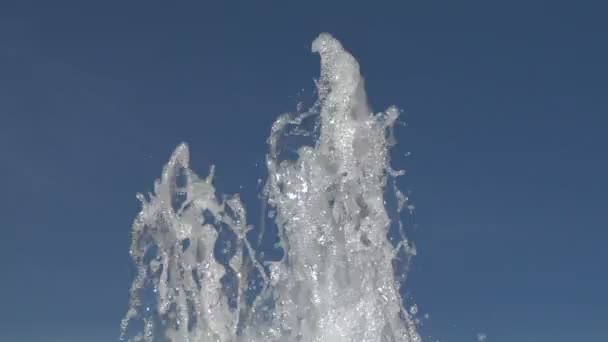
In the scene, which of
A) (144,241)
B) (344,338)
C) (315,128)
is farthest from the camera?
(144,241)

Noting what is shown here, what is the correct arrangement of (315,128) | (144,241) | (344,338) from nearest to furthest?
(344,338), (315,128), (144,241)

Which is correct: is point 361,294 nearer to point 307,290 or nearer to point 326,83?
point 307,290

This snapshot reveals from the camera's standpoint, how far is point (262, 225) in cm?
1770

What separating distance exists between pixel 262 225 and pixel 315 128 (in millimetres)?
1928

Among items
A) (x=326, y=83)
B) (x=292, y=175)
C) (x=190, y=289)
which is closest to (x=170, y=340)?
(x=190, y=289)

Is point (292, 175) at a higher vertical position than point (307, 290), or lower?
higher

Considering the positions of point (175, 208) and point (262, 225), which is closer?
point (262, 225)

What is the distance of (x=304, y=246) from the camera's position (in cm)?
1716

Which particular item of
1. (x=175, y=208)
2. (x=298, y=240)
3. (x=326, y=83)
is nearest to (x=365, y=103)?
(x=326, y=83)

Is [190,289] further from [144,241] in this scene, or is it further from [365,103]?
[365,103]

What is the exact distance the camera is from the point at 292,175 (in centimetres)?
1761

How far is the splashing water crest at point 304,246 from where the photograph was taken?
55.2 feet

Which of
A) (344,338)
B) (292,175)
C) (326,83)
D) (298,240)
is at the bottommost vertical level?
(344,338)

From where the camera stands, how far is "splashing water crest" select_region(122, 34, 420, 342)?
55.2ft
